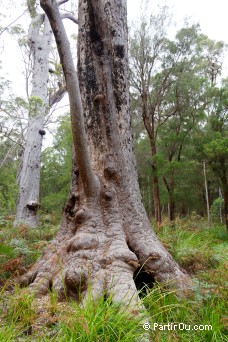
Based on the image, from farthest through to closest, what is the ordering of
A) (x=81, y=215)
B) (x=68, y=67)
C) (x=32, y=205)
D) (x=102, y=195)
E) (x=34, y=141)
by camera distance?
(x=34, y=141), (x=32, y=205), (x=102, y=195), (x=81, y=215), (x=68, y=67)

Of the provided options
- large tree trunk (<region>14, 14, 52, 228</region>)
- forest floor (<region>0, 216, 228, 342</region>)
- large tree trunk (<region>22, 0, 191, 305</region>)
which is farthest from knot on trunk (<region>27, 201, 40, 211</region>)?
forest floor (<region>0, 216, 228, 342</region>)

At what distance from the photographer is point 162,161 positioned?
34.8 feet

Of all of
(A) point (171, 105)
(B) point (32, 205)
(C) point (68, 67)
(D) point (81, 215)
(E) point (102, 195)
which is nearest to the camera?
(C) point (68, 67)

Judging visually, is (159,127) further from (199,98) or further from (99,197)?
(99,197)

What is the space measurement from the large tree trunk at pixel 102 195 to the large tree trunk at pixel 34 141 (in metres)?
2.96

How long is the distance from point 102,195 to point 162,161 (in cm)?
756

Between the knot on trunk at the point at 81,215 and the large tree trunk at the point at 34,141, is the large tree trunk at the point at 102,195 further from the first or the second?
the large tree trunk at the point at 34,141

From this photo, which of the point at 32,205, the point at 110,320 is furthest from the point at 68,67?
the point at 32,205

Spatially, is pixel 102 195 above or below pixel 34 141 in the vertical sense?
below

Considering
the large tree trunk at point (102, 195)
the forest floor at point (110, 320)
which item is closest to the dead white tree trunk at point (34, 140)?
the large tree trunk at point (102, 195)

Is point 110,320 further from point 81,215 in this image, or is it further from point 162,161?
point 162,161

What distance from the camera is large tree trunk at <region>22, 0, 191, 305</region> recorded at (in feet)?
8.44

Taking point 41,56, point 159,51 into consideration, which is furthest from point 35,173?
point 159,51

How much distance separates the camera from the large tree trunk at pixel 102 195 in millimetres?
2572
